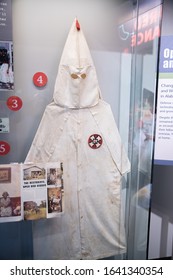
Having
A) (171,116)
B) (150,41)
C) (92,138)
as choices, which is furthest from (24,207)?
(150,41)

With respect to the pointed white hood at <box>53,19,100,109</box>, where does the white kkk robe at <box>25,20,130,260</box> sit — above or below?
below

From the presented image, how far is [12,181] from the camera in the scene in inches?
51.7

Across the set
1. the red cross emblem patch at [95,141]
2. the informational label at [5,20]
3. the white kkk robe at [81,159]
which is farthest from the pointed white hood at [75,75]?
the informational label at [5,20]

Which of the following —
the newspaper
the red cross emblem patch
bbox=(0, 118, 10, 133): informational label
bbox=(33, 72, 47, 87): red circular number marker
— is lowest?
the newspaper

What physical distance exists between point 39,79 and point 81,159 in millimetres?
492

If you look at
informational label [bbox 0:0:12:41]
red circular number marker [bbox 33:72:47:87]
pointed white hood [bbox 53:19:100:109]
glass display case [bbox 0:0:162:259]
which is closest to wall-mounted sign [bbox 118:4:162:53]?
glass display case [bbox 0:0:162:259]

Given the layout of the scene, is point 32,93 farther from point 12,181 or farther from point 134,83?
point 134,83

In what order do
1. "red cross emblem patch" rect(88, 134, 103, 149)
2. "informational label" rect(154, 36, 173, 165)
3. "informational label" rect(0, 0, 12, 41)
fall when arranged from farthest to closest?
"red cross emblem patch" rect(88, 134, 103, 149)
"informational label" rect(154, 36, 173, 165)
"informational label" rect(0, 0, 12, 41)

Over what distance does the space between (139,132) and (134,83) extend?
0.28 meters

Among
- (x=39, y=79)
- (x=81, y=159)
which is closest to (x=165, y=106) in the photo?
(x=81, y=159)

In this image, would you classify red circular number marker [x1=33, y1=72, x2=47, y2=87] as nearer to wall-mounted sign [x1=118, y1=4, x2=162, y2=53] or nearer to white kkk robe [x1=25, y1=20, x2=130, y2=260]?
white kkk robe [x1=25, y1=20, x2=130, y2=260]

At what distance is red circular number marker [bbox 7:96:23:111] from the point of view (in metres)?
1.35
